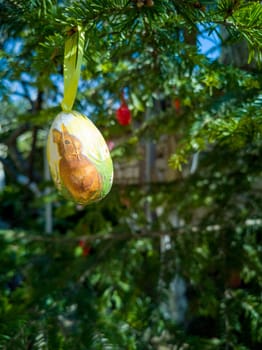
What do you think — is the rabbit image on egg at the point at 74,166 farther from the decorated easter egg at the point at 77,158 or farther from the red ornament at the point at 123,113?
the red ornament at the point at 123,113

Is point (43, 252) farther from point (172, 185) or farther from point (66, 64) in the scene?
point (66, 64)

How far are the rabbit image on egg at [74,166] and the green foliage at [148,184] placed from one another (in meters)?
0.10

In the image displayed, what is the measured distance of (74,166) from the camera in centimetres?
35

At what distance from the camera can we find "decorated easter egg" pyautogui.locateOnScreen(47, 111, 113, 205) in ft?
1.16

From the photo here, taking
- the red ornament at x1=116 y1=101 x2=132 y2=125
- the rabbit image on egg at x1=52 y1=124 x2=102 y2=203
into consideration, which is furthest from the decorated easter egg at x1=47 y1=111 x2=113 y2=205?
the red ornament at x1=116 y1=101 x2=132 y2=125

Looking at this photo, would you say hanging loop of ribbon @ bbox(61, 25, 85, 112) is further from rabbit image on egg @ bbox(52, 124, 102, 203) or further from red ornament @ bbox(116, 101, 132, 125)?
red ornament @ bbox(116, 101, 132, 125)

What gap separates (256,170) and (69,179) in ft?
2.52

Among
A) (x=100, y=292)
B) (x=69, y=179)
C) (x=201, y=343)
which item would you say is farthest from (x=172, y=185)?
(x=69, y=179)

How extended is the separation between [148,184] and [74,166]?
92 cm

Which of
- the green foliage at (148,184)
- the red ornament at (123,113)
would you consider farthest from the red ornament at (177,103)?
the red ornament at (123,113)

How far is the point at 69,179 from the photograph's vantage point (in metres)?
0.35

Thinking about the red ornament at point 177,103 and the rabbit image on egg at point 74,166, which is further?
the red ornament at point 177,103

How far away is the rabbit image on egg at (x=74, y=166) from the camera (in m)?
0.35

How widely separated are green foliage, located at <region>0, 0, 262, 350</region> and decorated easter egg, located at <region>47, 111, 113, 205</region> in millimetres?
85
